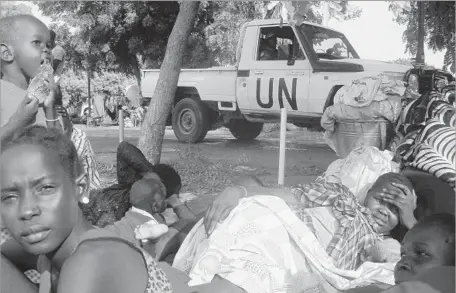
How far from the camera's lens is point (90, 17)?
1803 cm

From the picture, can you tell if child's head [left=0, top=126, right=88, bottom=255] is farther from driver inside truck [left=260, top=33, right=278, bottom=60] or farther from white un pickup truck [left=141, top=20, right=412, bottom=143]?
driver inside truck [left=260, top=33, right=278, bottom=60]

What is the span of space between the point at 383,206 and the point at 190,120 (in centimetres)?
828

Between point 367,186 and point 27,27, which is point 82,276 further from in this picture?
point 367,186

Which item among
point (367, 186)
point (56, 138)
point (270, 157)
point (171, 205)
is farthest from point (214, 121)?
point (56, 138)

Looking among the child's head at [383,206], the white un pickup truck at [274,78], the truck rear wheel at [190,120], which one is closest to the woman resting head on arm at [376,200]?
the child's head at [383,206]

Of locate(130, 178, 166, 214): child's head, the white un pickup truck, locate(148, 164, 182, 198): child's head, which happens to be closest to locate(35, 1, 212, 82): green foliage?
the white un pickup truck

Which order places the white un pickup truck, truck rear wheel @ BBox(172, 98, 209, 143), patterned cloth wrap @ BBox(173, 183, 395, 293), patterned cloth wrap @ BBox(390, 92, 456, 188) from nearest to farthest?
patterned cloth wrap @ BBox(173, 183, 395, 293) < patterned cloth wrap @ BBox(390, 92, 456, 188) < the white un pickup truck < truck rear wheel @ BBox(172, 98, 209, 143)

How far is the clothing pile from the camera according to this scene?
318cm

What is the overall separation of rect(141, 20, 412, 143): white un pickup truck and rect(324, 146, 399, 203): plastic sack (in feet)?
17.3

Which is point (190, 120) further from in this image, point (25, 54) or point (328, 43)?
point (25, 54)

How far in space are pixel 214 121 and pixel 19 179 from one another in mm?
9668

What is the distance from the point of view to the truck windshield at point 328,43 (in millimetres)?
8852

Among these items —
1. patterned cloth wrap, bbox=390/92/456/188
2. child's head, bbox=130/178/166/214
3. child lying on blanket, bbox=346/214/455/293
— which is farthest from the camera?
child's head, bbox=130/178/166/214

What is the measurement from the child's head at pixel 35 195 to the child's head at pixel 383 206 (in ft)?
5.72
